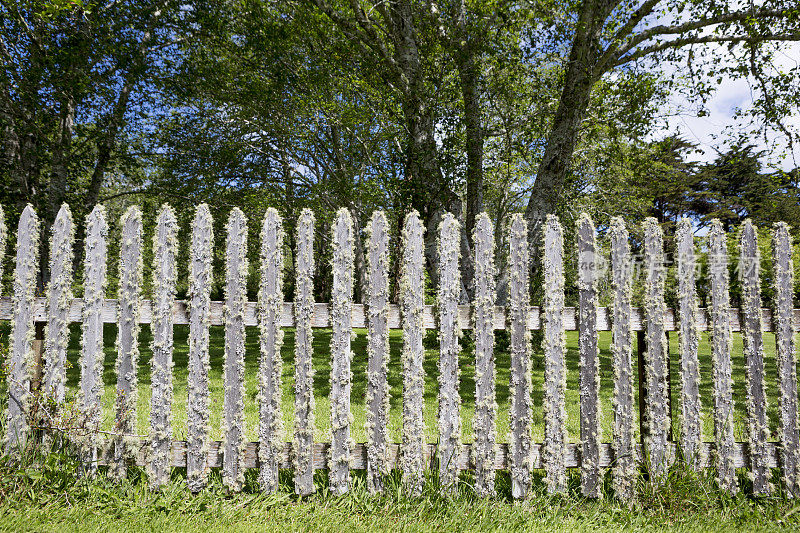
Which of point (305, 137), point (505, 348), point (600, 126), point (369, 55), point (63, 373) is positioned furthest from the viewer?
point (305, 137)

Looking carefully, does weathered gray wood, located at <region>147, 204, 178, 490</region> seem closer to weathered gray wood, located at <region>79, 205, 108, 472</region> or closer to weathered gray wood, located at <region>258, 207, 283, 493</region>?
weathered gray wood, located at <region>79, 205, 108, 472</region>

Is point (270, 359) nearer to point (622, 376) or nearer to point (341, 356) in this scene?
point (341, 356)

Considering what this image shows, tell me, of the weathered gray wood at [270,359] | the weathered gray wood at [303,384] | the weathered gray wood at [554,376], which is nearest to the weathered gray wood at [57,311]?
the weathered gray wood at [270,359]

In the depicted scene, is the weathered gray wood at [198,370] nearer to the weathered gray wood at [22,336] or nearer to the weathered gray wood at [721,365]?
the weathered gray wood at [22,336]

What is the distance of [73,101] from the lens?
1032 centimetres

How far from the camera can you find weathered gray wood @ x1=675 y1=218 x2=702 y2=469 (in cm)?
335

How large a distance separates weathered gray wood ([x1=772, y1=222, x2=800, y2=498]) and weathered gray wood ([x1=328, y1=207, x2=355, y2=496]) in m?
3.51

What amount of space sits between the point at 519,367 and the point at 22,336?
388cm

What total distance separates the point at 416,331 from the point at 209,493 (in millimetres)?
1919

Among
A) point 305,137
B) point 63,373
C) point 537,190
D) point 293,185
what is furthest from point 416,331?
point 293,185

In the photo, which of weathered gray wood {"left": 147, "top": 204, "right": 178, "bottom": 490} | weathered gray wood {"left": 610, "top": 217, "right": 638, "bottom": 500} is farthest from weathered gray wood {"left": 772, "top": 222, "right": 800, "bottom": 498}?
weathered gray wood {"left": 147, "top": 204, "right": 178, "bottom": 490}

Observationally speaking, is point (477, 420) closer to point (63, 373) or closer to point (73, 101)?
point (63, 373)

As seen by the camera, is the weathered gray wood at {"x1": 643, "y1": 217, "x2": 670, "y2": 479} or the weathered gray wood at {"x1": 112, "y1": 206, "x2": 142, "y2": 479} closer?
the weathered gray wood at {"x1": 112, "y1": 206, "x2": 142, "y2": 479}

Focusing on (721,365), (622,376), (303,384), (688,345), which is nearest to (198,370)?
(303,384)
